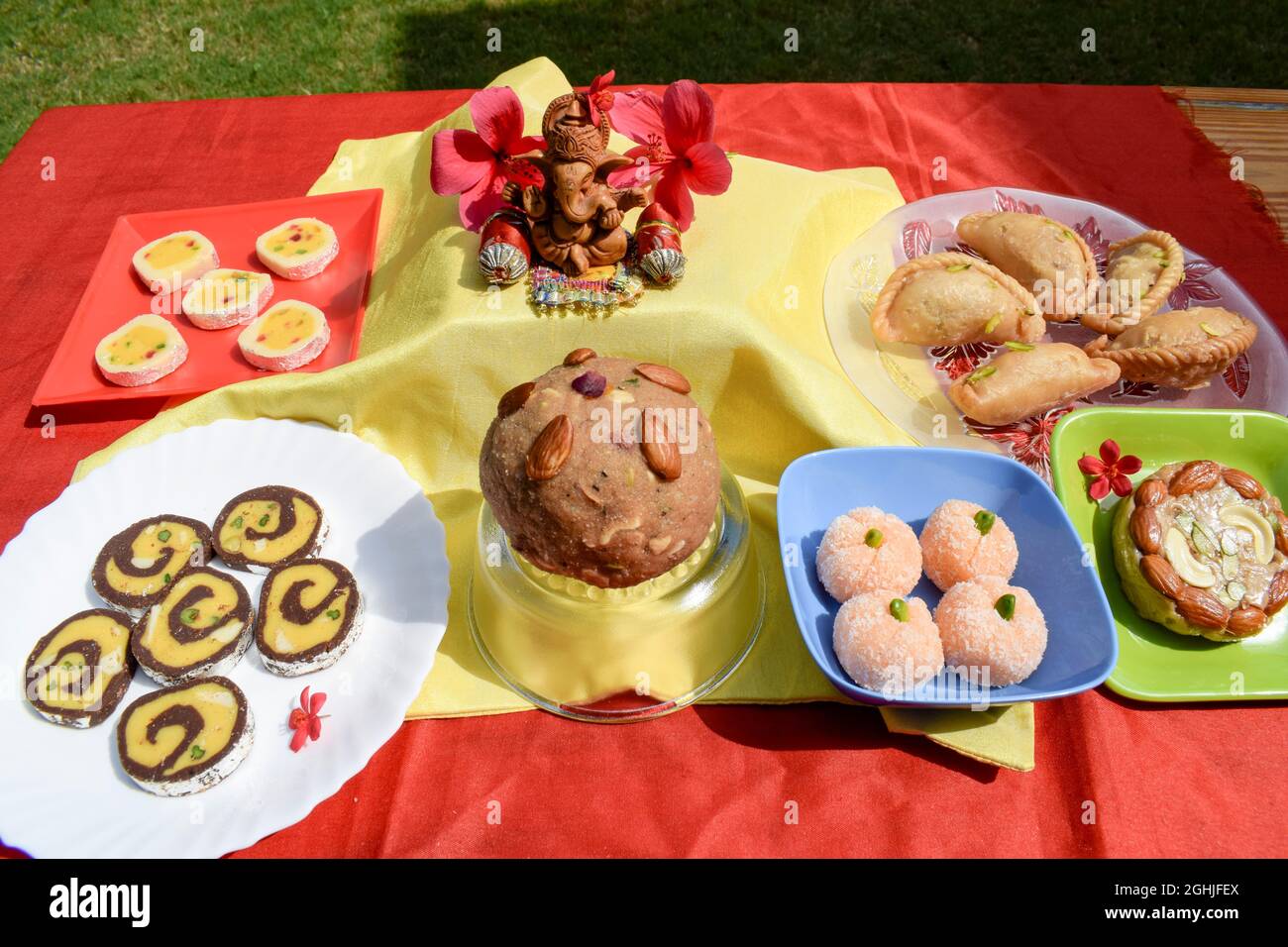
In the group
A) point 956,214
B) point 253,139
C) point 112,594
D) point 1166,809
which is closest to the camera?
point 1166,809

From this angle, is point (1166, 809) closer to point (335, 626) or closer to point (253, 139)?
point (335, 626)

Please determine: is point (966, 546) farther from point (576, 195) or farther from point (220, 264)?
point (220, 264)

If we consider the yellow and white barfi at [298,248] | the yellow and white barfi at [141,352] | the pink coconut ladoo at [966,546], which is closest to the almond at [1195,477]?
the pink coconut ladoo at [966,546]

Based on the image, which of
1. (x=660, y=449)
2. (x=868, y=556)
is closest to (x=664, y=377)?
(x=660, y=449)

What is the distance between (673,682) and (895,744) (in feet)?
1.64

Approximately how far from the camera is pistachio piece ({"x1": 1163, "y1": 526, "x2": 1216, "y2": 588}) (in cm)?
184

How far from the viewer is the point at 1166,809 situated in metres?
1.73

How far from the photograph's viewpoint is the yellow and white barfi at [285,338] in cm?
229

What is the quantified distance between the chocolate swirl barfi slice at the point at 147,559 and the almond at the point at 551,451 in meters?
0.98

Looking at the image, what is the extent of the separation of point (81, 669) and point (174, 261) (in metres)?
1.35

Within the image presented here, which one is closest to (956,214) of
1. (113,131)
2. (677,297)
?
(677,297)

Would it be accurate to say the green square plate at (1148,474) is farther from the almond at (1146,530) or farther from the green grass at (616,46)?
the green grass at (616,46)

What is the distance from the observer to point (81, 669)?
178 cm

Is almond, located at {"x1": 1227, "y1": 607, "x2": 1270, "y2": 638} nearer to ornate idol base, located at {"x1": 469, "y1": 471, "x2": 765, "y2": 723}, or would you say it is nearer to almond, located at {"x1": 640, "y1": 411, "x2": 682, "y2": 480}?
ornate idol base, located at {"x1": 469, "y1": 471, "x2": 765, "y2": 723}
